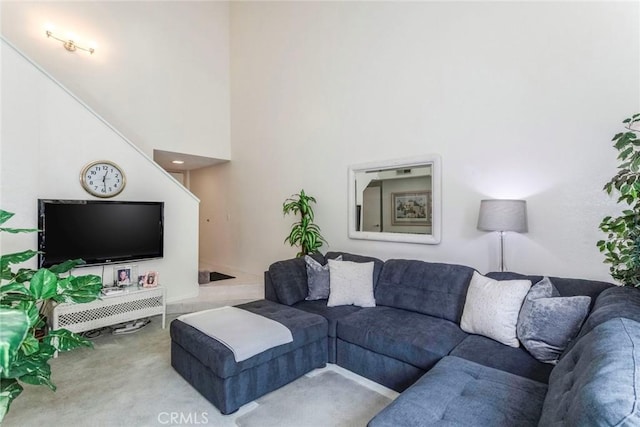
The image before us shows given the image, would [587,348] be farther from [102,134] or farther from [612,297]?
[102,134]

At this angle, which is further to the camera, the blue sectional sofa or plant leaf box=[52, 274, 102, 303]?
plant leaf box=[52, 274, 102, 303]

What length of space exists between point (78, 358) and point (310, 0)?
496cm

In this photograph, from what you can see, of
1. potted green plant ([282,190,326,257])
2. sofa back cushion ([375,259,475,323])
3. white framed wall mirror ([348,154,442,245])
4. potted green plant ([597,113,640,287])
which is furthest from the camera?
potted green plant ([282,190,326,257])

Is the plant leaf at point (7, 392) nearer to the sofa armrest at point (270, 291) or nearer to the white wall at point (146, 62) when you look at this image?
the sofa armrest at point (270, 291)

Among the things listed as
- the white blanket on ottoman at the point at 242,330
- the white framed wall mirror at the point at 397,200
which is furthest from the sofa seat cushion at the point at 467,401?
the white framed wall mirror at the point at 397,200

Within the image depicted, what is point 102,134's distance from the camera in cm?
355

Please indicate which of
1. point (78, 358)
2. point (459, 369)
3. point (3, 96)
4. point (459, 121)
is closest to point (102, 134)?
point (3, 96)

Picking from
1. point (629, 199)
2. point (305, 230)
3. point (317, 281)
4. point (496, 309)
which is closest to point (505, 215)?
point (496, 309)

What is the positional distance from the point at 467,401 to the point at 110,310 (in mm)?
3315

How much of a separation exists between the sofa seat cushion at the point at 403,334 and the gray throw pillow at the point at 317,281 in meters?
0.51

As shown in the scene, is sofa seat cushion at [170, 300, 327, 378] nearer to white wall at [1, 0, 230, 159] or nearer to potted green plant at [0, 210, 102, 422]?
potted green plant at [0, 210, 102, 422]

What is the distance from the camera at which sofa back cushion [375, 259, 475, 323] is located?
2568 millimetres

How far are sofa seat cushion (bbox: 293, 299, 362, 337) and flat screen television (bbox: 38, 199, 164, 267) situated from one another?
2094 millimetres

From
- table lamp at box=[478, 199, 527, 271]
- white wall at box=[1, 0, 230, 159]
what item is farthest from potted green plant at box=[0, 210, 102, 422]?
white wall at box=[1, 0, 230, 159]
